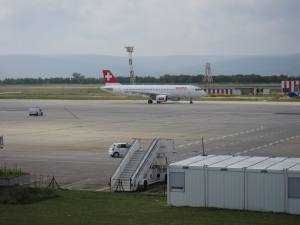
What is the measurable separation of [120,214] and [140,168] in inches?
417

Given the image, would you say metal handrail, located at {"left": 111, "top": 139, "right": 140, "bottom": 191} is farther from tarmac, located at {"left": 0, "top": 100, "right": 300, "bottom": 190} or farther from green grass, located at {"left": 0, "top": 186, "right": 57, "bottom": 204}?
green grass, located at {"left": 0, "top": 186, "right": 57, "bottom": 204}

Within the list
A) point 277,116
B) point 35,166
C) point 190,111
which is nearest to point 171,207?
point 35,166

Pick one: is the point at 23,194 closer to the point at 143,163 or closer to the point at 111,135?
the point at 143,163

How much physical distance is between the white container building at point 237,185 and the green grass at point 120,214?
0.64 meters

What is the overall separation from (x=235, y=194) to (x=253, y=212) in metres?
1.28

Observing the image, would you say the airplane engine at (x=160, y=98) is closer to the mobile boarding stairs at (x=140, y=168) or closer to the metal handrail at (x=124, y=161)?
the mobile boarding stairs at (x=140, y=168)

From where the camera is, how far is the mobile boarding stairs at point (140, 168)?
4075cm

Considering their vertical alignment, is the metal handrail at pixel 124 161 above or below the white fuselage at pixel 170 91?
below

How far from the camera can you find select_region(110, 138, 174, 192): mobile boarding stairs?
40.8 metres

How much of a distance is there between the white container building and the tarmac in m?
9.53

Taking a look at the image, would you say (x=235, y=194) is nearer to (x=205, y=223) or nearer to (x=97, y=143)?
(x=205, y=223)

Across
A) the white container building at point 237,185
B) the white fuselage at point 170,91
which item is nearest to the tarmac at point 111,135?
the white container building at point 237,185

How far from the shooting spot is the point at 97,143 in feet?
218

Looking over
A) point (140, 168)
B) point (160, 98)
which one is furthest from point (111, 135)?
point (160, 98)
